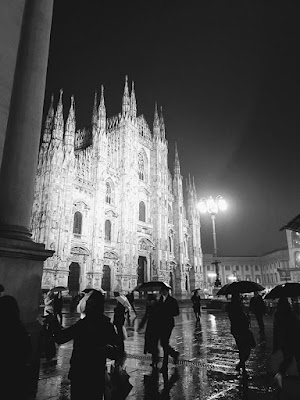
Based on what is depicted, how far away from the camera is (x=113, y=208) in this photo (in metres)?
34.0

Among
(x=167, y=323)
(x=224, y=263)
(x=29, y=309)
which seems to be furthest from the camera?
(x=224, y=263)

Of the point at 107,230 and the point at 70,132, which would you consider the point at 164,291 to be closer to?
the point at 107,230

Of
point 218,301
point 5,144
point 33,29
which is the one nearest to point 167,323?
point 5,144

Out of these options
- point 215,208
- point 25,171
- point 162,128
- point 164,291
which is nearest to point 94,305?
point 25,171

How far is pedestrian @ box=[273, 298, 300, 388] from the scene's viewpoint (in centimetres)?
437

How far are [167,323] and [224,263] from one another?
7491 centimetres

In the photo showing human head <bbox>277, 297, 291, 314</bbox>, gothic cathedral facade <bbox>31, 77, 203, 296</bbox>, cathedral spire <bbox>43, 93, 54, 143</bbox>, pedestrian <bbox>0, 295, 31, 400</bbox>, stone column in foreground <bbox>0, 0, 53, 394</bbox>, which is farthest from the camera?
cathedral spire <bbox>43, 93, 54, 143</bbox>

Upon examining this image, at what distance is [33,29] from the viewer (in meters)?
5.61

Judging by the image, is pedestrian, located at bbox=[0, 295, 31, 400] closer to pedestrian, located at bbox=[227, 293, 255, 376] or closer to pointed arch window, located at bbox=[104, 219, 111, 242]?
pedestrian, located at bbox=[227, 293, 255, 376]

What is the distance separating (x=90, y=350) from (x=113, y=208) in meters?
31.4

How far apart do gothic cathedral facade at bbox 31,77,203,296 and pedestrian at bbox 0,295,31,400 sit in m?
23.8

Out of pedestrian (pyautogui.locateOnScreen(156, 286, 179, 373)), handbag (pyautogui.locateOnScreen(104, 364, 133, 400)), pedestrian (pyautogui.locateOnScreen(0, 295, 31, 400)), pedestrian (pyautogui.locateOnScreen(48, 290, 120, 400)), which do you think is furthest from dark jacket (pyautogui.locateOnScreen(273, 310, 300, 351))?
pedestrian (pyautogui.locateOnScreen(0, 295, 31, 400))

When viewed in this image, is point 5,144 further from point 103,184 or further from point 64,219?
point 103,184

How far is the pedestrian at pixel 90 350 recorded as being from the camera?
271 centimetres
